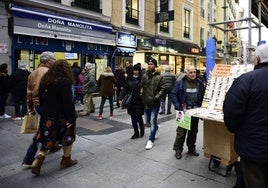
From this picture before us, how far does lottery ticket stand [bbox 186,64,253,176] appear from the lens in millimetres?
4094

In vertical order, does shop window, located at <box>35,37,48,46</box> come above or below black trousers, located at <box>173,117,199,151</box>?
above

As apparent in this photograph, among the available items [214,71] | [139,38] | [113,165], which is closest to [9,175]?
[113,165]

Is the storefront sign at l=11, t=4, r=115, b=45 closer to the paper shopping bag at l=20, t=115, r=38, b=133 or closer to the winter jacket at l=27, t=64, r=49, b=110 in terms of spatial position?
the winter jacket at l=27, t=64, r=49, b=110

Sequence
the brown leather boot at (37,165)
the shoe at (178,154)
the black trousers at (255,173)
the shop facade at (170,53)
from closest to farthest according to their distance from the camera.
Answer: the black trousers at (255,173) → the brown leather boot at (37,165) → the shoe at (178,154) → the shop facade at (170,53)

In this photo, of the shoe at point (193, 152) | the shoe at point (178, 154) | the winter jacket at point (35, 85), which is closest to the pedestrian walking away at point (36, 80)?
the winter jacket at point (35, 85)

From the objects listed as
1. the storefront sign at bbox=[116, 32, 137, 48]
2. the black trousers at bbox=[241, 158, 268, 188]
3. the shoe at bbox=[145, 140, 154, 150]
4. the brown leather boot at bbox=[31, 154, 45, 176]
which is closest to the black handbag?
the shoe at bbox=[145, 140, 154, 150]

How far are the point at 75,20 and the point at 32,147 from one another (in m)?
9.32

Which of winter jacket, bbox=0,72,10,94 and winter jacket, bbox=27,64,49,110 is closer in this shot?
winter jacket, bbox=27,64,49,110

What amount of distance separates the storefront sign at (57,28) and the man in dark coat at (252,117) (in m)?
9.74

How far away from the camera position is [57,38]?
11.8m

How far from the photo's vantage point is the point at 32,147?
14.5 ft

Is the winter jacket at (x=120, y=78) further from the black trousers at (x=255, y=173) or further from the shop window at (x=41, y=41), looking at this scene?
the black trousers at (x=255, y=173)

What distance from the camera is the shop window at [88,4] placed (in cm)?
1313

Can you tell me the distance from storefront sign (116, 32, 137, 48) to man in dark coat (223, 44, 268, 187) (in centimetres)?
1307
